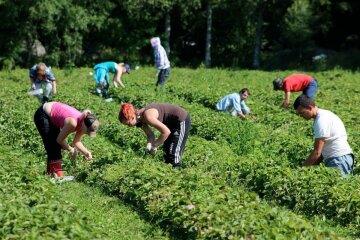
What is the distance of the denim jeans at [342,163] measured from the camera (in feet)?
24.3

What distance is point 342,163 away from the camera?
7.43 metres

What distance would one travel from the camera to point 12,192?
20.1 feet

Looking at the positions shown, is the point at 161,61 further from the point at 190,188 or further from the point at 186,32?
the point at 186,32

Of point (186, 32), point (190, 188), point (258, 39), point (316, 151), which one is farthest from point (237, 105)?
point (186, 32)

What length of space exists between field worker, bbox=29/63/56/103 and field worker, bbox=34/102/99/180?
239 inches

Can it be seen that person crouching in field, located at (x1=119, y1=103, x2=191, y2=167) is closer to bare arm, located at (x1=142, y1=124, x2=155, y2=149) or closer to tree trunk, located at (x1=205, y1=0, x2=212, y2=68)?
bare arm, located at (x1=142, y1=124, x2=155, y2=149)

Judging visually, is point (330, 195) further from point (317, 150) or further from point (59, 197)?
point (59, 197)

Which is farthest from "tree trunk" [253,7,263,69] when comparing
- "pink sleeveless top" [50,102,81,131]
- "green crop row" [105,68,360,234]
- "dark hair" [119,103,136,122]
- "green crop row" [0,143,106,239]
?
"green crop row" [0,143,106,239]

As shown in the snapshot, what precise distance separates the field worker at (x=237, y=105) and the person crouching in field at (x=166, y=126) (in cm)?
494

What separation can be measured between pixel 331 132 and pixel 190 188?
2021 millimetres

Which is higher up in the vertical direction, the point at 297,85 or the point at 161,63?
the point at 161,63

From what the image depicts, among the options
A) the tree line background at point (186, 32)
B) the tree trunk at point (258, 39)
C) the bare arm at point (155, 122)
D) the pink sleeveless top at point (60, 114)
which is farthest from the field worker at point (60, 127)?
the tree trunk at point (258, 39)

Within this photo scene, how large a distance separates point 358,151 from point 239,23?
27941 mm

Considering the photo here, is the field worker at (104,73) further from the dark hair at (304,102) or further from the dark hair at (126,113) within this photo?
the dark hair at (304,102)
